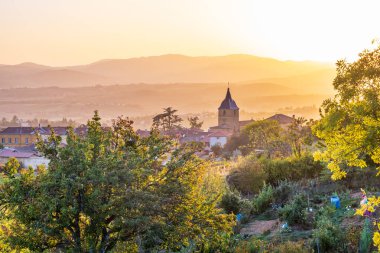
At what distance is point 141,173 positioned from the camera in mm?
13258

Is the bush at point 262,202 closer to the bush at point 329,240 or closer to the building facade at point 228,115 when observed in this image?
the bush at point 329,240

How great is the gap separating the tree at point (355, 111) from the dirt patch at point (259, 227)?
853 centimetres

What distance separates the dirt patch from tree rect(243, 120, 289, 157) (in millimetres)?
18134

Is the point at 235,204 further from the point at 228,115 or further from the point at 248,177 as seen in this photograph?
the point at 228,115

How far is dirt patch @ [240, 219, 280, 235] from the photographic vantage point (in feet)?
68.7

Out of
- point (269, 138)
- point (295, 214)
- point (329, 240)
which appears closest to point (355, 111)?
point (329, 240)

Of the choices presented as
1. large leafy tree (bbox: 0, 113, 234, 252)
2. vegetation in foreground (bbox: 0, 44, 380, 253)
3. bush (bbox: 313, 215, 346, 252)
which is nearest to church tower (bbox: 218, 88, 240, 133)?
vegetation in foreground (bbox: 0, 44, 380, 253)

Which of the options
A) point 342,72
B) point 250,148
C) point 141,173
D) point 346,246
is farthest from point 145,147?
point 250,148

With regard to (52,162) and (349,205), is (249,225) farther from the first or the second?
(52,162)

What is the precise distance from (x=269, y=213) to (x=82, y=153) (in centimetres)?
1349

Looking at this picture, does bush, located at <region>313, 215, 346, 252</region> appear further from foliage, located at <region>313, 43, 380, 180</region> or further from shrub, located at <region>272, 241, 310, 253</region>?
foliage, located at <region>313, 43, 380, 180</region>

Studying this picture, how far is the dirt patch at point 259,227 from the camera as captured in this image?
20945 millimetres

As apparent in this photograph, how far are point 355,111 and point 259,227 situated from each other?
11032mm

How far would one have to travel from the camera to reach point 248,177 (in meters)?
30.3
